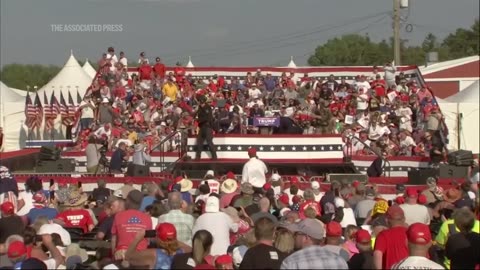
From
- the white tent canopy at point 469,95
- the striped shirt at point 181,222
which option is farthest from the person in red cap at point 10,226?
the white tent canopy at point 469,95

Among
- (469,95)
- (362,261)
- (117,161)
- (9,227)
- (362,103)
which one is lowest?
(362,261)

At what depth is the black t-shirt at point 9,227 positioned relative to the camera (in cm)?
1205

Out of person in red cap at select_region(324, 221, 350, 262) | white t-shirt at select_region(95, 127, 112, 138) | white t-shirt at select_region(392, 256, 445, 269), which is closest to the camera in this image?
white t-shirt at select_region(392, 256, 445, 269)

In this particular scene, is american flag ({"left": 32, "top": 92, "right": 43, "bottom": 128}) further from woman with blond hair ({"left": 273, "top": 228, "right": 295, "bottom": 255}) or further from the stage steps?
woman with blond hair ({"left": 273, "top": 228, "right": 295, "bottom": 255})

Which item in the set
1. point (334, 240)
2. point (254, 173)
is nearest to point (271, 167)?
point (254, 173)

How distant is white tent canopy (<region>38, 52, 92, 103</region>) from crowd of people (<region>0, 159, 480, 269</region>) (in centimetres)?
2980

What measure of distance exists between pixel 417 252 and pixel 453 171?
14.1 metres

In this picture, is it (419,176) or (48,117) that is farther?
(48,117)

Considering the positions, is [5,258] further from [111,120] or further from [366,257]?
[111,120]

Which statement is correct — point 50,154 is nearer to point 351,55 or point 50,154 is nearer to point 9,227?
point 9,227

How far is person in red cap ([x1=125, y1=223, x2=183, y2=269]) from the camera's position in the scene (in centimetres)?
925

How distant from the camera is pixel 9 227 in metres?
12.1

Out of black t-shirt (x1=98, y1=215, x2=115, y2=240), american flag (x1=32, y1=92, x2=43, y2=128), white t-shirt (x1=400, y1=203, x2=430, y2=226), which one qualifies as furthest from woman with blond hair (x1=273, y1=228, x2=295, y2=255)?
american flag (x1=32, y1=92, x2=43, y2=128)

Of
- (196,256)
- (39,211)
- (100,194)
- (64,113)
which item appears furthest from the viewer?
(64,113)
